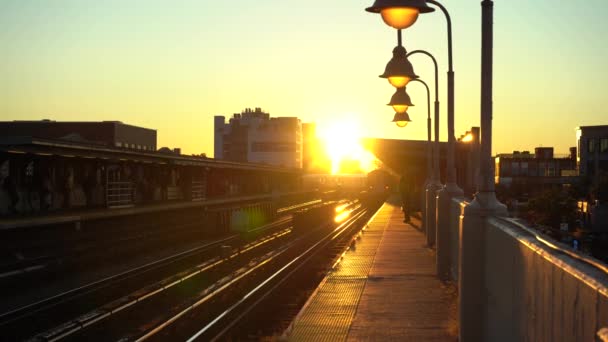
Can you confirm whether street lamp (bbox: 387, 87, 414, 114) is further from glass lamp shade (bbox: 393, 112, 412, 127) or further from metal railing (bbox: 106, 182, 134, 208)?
metal railing (bbox: 106, 182, 134, 208)

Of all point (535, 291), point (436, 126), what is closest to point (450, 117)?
point (436, 126)

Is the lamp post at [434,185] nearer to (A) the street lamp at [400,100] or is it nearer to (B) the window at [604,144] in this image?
(A) the street lamp at [400,100]

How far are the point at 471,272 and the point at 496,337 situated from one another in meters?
1.16

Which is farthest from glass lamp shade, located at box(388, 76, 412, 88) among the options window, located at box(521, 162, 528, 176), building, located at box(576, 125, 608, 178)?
window, located at box(521, 162, 528, 176)

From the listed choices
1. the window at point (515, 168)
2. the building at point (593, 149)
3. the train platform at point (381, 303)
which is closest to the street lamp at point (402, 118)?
the train platform at point (381, 303)

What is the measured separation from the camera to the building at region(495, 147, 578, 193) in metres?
148

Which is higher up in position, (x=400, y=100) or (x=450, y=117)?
(x=400, y=100)

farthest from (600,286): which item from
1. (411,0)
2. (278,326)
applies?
(278,326)

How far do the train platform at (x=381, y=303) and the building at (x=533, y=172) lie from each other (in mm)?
119661

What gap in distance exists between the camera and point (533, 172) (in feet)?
512

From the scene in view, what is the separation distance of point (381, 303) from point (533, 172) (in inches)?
5639

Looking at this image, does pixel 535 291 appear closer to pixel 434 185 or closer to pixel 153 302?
pixel 153 302

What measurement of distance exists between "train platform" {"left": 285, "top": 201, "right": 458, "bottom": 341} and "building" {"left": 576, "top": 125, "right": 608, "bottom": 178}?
110998mm

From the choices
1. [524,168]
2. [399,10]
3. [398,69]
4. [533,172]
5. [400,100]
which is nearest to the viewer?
[399,10]
